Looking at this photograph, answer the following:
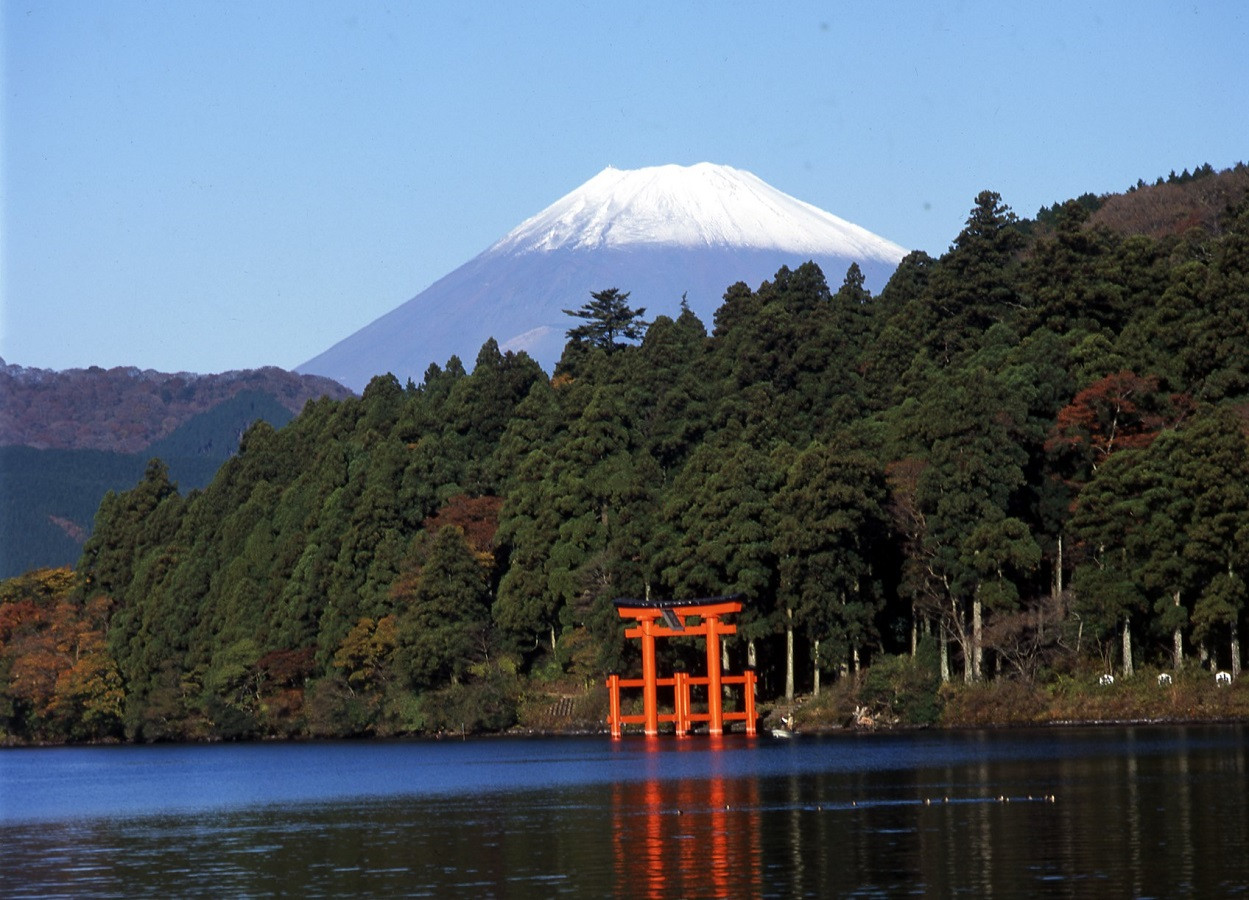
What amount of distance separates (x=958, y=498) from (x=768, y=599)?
685cm

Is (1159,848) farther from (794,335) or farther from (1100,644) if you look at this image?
(794,335)

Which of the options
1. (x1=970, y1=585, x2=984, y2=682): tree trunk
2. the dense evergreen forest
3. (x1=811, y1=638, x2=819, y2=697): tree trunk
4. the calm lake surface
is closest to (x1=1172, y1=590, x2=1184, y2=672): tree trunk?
the dense evergreen forest

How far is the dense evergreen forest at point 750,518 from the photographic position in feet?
164

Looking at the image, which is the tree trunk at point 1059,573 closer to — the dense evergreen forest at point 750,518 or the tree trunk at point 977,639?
the dense evergreen forest at point 750,518

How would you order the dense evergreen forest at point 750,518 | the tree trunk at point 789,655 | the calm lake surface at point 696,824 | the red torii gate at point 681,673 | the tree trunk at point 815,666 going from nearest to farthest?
1. the calm lake surface at point 696,824
2. the dense evergreen forest at point 750,518
3. the red torii gate at point 681,673
4. the tree trunk at point 815,666
5. the tree trunk at point 789,655

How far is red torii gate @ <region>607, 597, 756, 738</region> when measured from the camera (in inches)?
2080

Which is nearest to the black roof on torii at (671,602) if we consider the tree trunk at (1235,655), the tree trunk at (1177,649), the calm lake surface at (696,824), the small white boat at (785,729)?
the small white boat at (785,729)

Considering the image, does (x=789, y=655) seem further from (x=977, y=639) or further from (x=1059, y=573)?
(x=1059, y=573)

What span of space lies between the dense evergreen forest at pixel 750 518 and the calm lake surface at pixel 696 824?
6015mm

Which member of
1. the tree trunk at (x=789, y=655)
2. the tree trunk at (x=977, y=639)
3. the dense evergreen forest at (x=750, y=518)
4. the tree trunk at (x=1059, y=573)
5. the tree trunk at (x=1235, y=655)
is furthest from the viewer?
the tree trunk at (x=789, y=655)

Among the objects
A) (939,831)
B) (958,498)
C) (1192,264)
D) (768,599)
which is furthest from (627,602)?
(939,831)

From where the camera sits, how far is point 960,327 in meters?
68.4

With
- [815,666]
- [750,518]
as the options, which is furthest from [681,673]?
[750,518]

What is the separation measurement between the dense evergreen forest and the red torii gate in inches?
62.4
